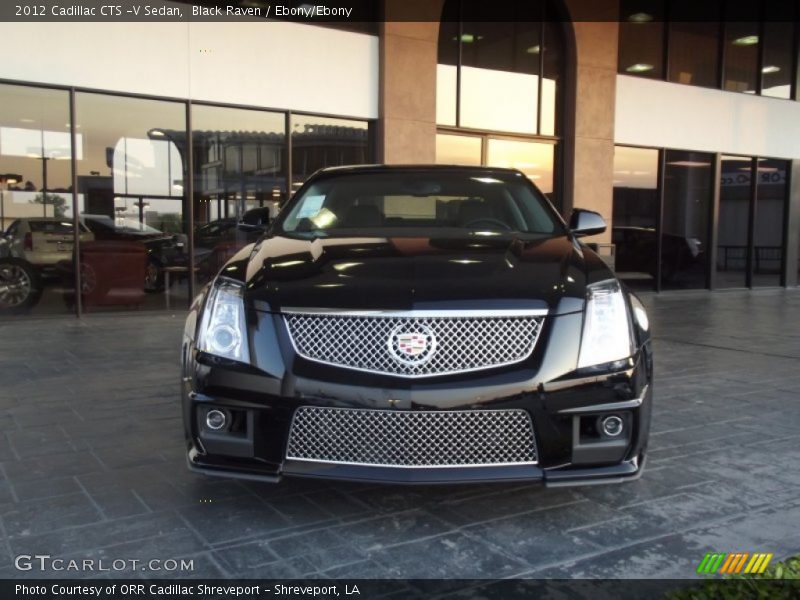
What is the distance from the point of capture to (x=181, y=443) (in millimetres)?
4047

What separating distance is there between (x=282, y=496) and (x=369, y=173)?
2104mm

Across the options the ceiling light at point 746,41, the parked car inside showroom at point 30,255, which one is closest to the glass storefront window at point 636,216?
the ceiling light at point 746,41

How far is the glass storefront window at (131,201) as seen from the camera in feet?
29.7

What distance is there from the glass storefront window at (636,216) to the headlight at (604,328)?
10787mm

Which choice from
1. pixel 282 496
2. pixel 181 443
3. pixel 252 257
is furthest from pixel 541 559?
pixel 181 443

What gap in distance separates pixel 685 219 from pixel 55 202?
1130 centimetres

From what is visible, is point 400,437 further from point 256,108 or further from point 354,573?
point 256,108

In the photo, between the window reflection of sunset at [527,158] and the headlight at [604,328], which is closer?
the headlight at [604,328]

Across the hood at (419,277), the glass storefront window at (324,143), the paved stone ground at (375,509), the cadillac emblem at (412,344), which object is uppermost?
the glass storefront window at (324,143)

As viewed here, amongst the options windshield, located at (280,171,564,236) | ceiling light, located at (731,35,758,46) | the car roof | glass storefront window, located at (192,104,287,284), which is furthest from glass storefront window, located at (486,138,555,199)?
windshield, located at (280,171,564,236)

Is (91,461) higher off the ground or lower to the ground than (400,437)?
lower

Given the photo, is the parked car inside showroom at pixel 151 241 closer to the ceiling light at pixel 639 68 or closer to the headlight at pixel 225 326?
→ the headlight at pixel 225 326

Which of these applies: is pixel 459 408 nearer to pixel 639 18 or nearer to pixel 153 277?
pixel 153 277

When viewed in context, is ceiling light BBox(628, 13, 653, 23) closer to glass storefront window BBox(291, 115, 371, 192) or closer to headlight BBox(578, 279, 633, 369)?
glass storefront window BBox(291, 115, 371, 192)
